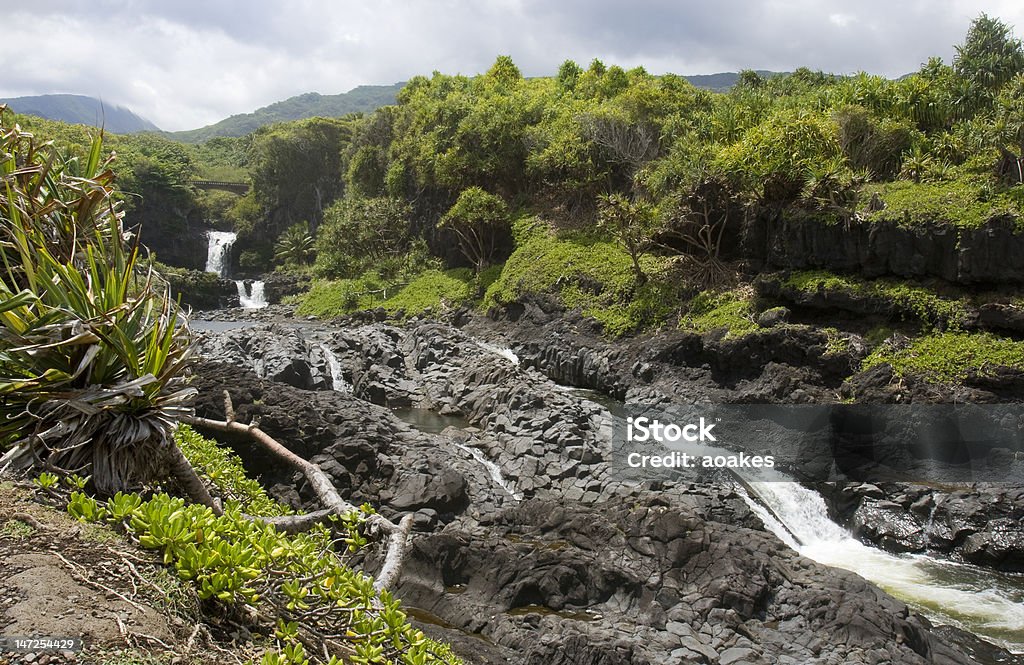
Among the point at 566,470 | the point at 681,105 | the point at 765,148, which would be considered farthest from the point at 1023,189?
the point at 681,105

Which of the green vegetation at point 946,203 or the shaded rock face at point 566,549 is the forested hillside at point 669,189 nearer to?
the green vegetation at point 946,203

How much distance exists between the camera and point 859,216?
19578mm

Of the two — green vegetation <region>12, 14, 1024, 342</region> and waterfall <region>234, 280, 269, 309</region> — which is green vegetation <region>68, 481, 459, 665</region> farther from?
waterfall <region>234, 280, 269, 309</region>

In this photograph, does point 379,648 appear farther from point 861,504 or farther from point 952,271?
point 952,271

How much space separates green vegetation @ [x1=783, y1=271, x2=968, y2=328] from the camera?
688 inches

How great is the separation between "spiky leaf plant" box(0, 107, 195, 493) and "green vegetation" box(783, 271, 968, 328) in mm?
18851

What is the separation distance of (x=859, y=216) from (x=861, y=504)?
369 inches

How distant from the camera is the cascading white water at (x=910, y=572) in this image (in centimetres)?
1053

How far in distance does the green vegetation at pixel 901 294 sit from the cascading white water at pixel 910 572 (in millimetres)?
6491

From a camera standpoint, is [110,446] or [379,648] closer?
[379,648]

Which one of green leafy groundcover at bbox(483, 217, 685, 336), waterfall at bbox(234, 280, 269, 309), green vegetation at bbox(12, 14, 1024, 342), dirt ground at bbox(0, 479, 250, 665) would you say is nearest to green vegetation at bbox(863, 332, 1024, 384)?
green vegetation at bbox(12, 14, 1024, 342)

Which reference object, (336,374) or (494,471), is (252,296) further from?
(494,471)

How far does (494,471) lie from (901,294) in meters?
12.3

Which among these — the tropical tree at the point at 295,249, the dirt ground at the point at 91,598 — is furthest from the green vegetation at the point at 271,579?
the tropical tree at the point at 295,249
